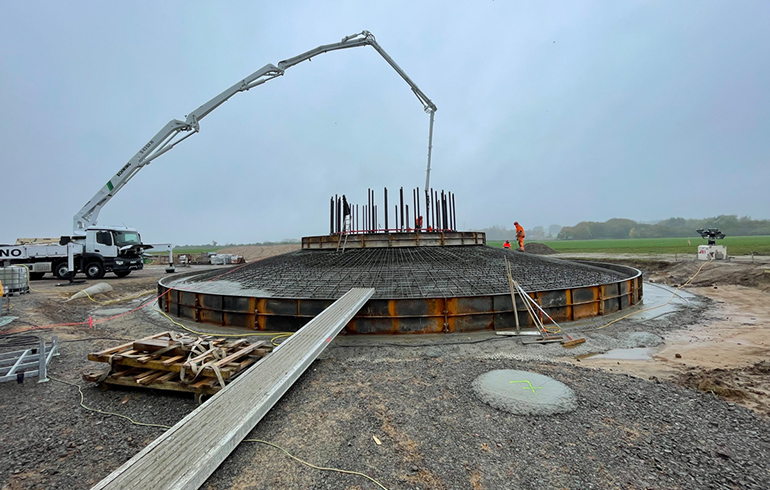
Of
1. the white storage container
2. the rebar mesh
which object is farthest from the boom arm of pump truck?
the white storage container

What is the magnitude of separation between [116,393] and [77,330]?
242 inches

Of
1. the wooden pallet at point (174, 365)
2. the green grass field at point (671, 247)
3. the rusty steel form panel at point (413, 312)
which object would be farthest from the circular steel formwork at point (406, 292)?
the green grass field at point (671, 247)

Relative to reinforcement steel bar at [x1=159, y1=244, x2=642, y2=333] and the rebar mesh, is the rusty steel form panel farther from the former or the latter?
the rebar mesh

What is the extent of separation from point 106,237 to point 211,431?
2529cm

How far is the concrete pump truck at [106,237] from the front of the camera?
1930 cm

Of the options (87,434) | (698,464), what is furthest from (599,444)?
(87,434)

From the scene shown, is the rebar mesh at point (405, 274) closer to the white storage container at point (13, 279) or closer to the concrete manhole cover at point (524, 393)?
the concrete manhole cover at point (524, 393)

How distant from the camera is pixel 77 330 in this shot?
9266 millimetres

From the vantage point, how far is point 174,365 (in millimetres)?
5055

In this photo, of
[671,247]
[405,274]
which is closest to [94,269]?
[405,274]

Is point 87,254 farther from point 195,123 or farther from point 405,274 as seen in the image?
point 405,274

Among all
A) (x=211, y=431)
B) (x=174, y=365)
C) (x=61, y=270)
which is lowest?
(x=211, y=431)

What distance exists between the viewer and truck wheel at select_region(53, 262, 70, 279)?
21172 millimetres

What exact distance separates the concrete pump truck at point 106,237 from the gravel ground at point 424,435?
1676 centimetres
